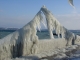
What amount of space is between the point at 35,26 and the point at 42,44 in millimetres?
3209

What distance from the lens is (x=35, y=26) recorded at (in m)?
18.7

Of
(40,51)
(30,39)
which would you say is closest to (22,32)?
(30,39)

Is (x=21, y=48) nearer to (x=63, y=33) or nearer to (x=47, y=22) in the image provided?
(x=47, y=22)

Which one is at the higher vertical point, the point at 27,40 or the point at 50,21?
the point at 50,21

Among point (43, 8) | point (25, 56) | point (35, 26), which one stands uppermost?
point (43, 8)

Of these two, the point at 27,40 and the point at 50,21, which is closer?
the point at 27,40

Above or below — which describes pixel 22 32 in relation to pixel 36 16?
below

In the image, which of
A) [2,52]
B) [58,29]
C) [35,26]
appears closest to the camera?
[2,52]

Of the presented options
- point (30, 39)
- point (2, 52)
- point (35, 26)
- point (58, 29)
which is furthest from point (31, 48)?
point (58, 29)

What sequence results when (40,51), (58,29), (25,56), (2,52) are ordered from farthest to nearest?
(58,29), (40,51), (25,56), (2,52)

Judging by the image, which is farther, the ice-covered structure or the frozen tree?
the frozen tree

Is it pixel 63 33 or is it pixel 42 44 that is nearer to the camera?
pixel 42 44

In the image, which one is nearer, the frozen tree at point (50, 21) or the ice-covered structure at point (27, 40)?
the ice-covered structure at point (27, 40)

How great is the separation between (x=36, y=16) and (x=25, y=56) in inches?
177
